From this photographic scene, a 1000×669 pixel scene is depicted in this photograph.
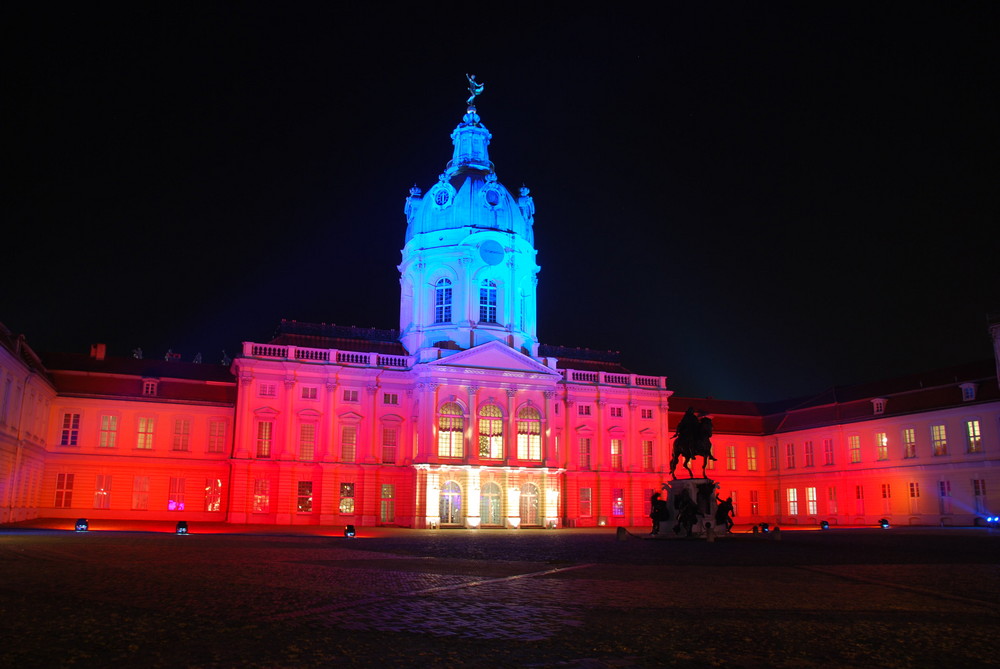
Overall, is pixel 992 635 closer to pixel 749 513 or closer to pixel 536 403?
pixel 536 403

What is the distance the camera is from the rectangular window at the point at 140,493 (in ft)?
183

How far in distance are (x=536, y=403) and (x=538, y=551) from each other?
1377 inches

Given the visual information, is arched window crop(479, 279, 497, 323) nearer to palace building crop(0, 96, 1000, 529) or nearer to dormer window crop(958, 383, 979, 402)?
palace building crop(0, 96, 1000, 529)

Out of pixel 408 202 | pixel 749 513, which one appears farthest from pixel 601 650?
pixel 749 513

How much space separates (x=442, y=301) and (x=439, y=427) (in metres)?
11.6

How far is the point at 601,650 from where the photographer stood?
336 inches

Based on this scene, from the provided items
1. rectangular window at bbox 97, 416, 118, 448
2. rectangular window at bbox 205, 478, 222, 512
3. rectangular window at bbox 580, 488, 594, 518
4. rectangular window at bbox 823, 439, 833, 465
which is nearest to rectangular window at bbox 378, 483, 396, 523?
rectangular window at bbox 205, 478, 222, 512

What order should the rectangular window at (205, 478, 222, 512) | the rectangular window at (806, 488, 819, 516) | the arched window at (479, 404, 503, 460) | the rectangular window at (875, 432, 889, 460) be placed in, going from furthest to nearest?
1. the rectangular window at (806, 488, 819, 516)
2. the rectangular window at (875, 432, 889, 460)
3. the arched window at (479, 404, 503, 460)
4. the rectangular window at (205, 478, 222, 512)

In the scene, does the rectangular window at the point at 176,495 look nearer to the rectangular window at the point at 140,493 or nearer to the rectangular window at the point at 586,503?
the rectangular window at the point at 140,493

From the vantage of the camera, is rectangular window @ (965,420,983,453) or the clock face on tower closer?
rectangular window @ (965,420,983,453)

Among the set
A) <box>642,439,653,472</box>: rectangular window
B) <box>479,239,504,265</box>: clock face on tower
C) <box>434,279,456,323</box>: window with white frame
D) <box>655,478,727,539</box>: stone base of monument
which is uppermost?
<box>479,239,504,265</box>: clock face on tower

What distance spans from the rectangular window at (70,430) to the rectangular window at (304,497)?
593 inches

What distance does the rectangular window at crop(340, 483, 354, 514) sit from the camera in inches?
2274

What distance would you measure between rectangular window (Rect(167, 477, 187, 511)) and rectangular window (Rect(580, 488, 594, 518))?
28953 millimetres
